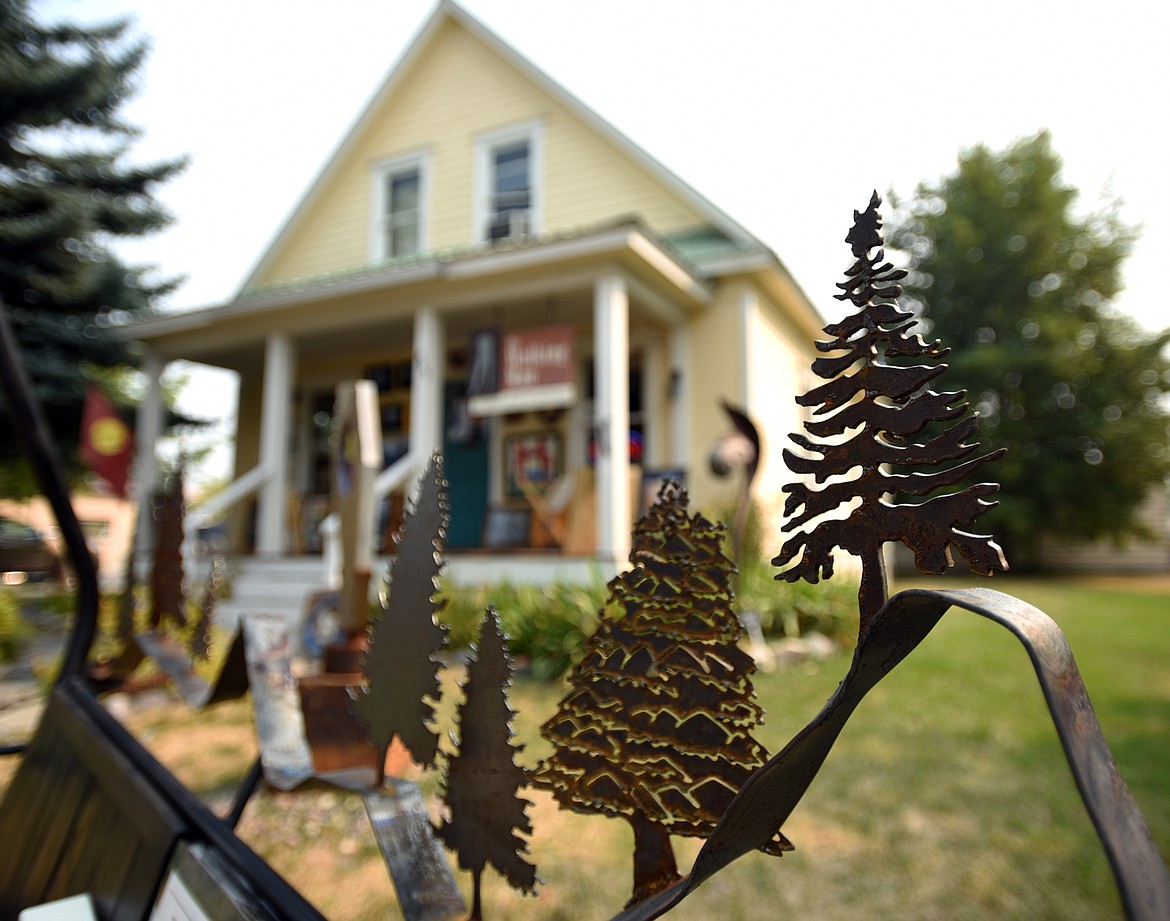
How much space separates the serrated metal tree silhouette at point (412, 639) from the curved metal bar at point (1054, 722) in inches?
13.2

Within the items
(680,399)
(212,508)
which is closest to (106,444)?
(212,508)

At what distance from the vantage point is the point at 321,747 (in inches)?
52.6

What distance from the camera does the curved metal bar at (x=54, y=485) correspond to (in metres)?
1.46

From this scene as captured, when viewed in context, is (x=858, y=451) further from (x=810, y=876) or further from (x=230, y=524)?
(x=230, y=524)

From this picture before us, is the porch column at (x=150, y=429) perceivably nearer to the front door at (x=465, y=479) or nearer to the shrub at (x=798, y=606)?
the front door at (x=465, y=479)

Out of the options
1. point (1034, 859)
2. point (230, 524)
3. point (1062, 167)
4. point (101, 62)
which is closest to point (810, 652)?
point (1034, 859)

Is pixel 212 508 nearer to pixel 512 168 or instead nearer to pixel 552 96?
pixel 512 168

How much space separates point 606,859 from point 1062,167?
57.0 ft

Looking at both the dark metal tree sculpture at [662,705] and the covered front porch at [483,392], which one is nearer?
the dark metal tree sculpture at [662,705]

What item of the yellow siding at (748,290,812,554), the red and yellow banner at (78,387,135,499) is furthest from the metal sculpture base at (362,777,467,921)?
the red and yellow banner at (78,387,135,499)

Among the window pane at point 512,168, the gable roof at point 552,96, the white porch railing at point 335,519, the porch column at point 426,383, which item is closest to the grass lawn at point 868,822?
the white porch railing at point 335,519

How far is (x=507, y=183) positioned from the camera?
10.1m

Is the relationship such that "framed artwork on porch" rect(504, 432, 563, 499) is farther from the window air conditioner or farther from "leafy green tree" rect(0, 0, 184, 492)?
"leafy green tree" rect(0, 0, 184, 492)

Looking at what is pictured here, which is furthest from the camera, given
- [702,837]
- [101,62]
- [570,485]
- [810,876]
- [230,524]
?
[101,62]
